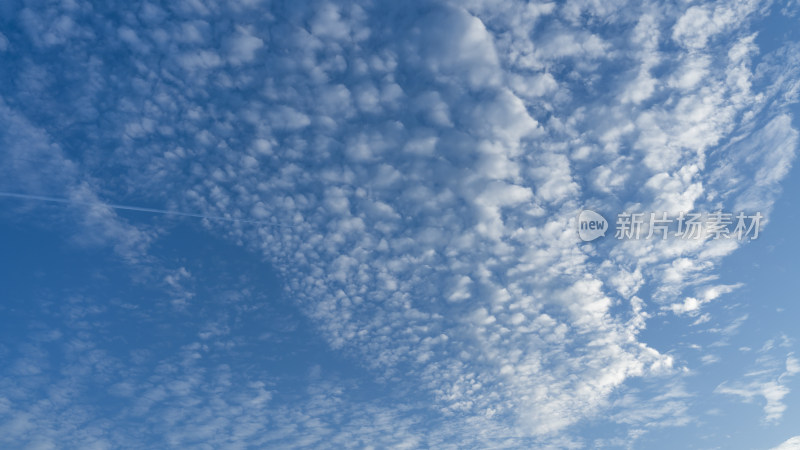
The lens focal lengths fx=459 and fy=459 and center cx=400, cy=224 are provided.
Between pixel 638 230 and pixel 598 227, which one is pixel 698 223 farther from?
pixel 598 227

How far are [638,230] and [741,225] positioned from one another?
19.8 feet

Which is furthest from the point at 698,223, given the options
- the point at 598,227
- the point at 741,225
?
the point at 598,227

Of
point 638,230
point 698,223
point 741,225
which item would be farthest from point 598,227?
point 741,225

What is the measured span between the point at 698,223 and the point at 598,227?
228 inches

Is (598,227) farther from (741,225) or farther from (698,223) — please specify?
(741,225)

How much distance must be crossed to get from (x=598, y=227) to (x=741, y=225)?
333 inches

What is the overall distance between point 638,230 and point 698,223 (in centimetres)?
339

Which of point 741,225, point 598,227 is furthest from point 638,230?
point 741,225

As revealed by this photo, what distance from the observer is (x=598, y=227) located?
95.8 feet

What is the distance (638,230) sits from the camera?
95.0 feet

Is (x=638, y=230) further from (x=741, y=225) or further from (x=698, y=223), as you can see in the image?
(x=741, y=225)

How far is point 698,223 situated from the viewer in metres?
28.2
